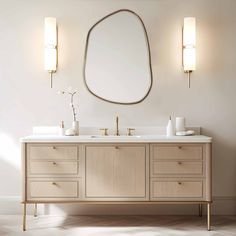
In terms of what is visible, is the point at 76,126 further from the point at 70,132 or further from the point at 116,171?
the point at 116,171

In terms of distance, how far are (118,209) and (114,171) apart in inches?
25.6

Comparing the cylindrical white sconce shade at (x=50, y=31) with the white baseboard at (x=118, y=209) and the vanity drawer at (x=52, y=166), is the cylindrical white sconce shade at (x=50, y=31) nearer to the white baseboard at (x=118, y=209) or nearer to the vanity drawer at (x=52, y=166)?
the vanity drawer at (x=52, y=166)

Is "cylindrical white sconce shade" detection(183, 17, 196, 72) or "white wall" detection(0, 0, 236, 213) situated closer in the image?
"cylindrical white sconce shade" detection(183, 17, 196, 72)

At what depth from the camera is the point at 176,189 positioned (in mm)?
3381

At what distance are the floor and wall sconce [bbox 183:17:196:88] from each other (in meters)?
1.41

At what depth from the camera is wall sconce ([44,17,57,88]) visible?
3.76m

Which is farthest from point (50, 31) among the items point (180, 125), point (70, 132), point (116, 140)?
point (180, 125)

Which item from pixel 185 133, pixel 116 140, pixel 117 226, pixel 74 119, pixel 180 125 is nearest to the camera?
pixel 116 140

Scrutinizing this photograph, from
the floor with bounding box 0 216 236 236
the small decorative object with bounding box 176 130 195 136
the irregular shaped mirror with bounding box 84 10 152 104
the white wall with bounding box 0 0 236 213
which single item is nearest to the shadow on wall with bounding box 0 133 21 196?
the white wall with bounding box 0 0 236 213

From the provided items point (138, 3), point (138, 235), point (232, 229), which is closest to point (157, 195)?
point (138, 235)

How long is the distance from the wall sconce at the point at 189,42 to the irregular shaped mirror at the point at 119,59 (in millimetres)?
355

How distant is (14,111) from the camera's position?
391 cm

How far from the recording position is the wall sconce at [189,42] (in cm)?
374

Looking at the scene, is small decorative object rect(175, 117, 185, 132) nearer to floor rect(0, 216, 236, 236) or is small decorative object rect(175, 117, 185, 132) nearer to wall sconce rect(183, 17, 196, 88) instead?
wall sconce rect(183, 17, 196, 88)
